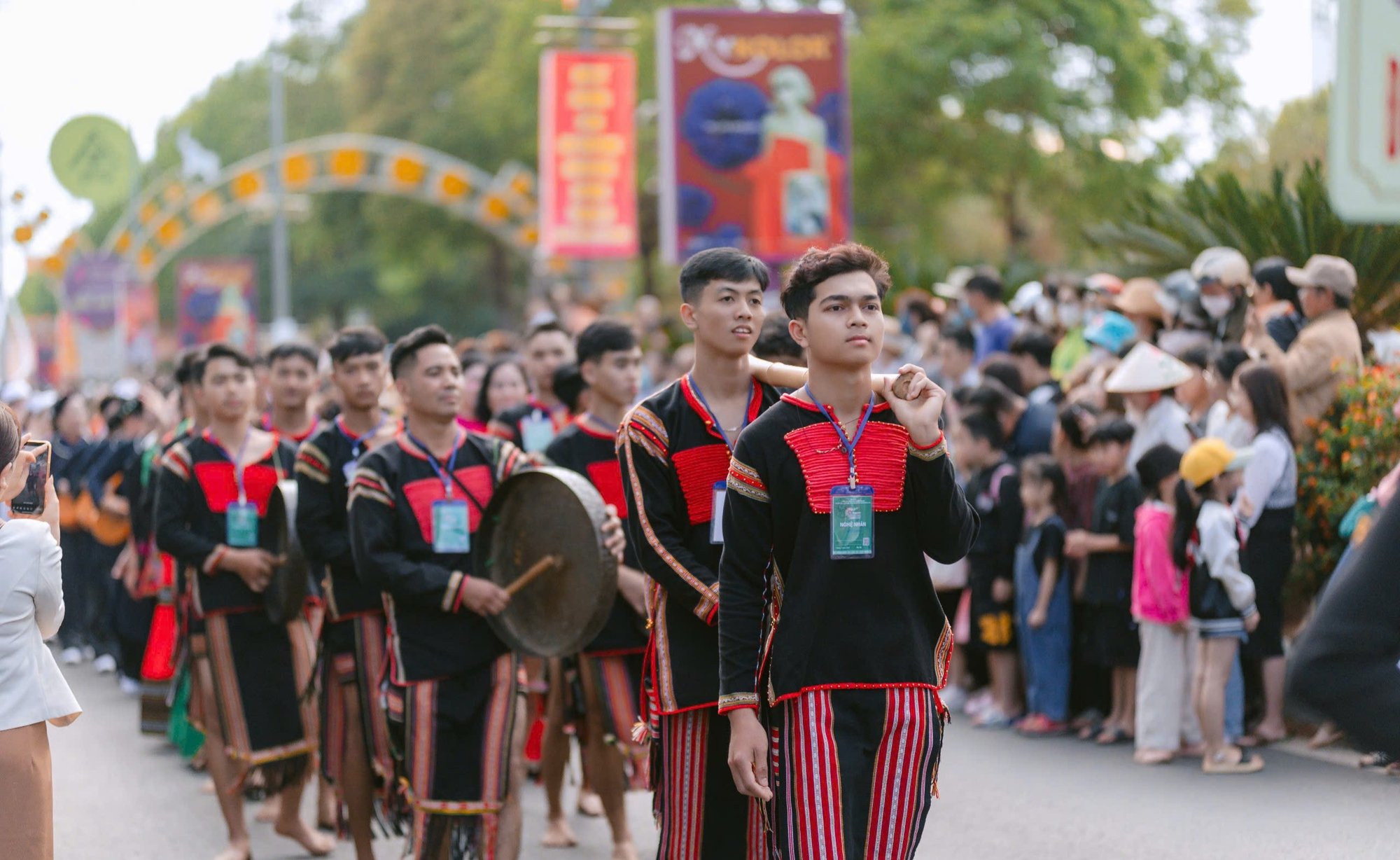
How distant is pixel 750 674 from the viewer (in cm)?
467

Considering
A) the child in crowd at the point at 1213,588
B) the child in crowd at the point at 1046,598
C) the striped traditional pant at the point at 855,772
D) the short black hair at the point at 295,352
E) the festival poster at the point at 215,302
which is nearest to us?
the striped traditional pant at the point at 855,772

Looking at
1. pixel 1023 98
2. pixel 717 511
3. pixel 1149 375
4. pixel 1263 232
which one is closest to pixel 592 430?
pixel 717 511

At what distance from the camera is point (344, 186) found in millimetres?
44656

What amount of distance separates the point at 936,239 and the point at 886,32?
4998mm

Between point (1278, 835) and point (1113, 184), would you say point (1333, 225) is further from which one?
point (1113, 184)

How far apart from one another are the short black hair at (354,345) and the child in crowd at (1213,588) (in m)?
4.04

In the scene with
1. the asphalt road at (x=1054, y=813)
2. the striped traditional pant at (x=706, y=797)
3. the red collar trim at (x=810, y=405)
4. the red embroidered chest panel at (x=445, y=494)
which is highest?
the red collar trim at (x=810, y=405)

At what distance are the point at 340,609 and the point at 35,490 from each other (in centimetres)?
196

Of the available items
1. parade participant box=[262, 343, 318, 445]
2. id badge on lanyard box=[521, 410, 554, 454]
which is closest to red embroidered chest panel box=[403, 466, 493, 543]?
parade participant box=[262, 343, 318, 445]

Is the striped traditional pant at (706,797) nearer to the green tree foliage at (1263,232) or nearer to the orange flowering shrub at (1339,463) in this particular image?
the orange flowering shrub at (1339,463)

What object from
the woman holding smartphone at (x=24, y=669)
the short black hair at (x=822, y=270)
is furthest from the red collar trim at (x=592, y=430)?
the short black hair at (x=822, y=270)

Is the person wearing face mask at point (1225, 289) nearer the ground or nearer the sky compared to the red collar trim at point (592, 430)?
nearer the sky

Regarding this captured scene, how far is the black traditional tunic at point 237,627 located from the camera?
8266mm

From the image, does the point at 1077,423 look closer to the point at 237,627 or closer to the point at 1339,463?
the point at 1339,463
